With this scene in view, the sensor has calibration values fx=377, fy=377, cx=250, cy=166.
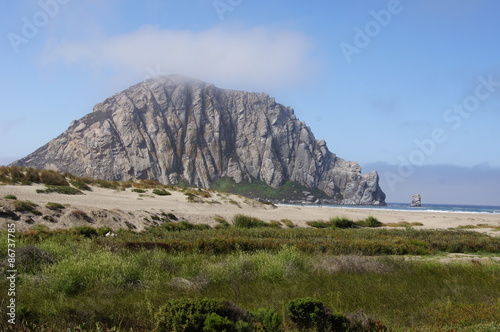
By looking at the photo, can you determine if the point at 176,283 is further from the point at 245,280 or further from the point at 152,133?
the point at 152,133

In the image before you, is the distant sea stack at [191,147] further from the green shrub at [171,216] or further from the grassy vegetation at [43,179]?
the green shrub at [171,216]

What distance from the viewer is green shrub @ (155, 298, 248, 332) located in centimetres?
688

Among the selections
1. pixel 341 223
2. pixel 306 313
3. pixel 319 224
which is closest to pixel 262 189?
pixel 341 223

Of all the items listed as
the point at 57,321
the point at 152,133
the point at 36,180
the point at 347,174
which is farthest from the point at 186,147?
the point at 57,321

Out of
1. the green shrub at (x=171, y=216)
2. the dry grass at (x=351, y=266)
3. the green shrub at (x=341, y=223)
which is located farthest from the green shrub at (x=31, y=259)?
the green shrub at (x=341, y=223)

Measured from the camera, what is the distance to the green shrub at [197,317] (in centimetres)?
688

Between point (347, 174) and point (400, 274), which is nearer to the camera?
point (400, 274)

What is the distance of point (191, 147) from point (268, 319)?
16788cm

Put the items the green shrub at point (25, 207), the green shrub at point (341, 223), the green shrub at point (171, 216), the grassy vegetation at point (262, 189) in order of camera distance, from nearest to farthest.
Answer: the green shrub at point (25, 207) → the green shrub at point (171, 216) → the green shrub at point (341, 223) → the grassy vegetation at point (262, 189)

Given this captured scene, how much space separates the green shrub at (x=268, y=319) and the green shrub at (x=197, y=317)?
0.55 meters

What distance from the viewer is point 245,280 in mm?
13039

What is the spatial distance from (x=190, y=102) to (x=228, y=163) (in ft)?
121

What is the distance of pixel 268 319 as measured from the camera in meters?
7.89

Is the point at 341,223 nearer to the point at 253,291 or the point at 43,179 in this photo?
the point at 43,179
